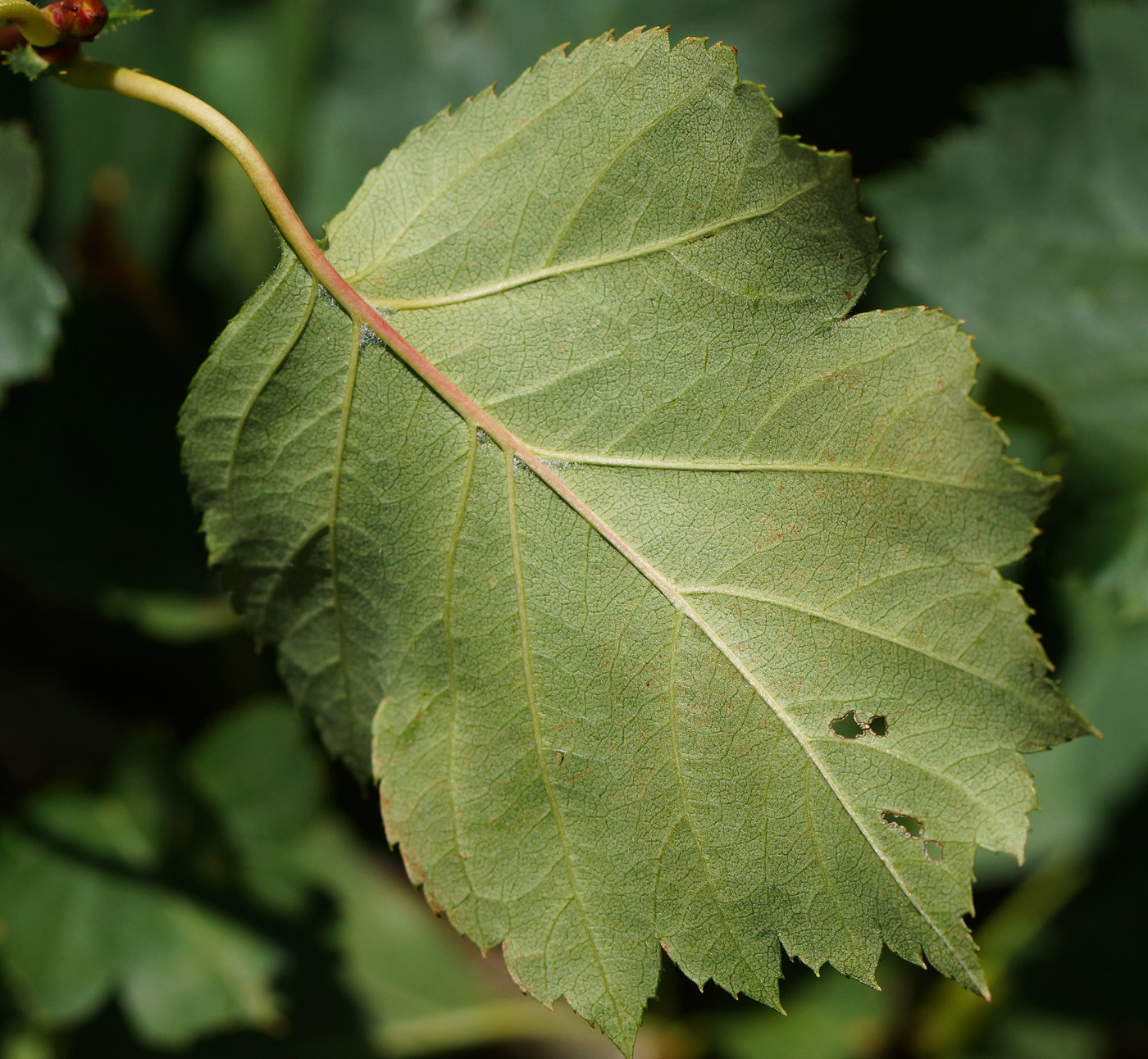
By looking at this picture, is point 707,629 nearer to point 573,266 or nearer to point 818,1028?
point 573,266

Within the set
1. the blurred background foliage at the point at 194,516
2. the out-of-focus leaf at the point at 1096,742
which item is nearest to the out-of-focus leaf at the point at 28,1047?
the blurred background foliage at the point at 194,516

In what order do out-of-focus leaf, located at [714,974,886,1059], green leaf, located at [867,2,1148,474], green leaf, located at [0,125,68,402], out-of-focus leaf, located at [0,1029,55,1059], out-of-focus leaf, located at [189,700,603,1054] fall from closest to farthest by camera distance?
green leaf, located at [0,125,68,402] → green leaf, located at [867,2,1148,474] → out-of-focus leaf, located at [189,700,603,1054] → out-of-focus leaf, located at [0,1029,55,1059] → out-of-focus leaf, located at [714,974,886,1059]

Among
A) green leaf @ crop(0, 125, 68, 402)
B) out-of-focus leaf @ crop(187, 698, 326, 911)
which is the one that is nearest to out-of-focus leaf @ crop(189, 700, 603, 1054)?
out-of-focus leaf @ crop(187, 698, 326, 911)

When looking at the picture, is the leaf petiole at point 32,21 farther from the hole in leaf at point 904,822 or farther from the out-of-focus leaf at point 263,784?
the out-of-focus leaf at point 263,784

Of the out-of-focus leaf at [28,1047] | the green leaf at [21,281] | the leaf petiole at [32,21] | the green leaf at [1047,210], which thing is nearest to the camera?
the leaf petiole at [32,21]

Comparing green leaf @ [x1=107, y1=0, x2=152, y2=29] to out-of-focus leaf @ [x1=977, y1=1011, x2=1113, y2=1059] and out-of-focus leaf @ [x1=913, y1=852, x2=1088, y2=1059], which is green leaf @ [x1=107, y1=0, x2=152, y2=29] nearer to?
out-of-focus leaf @ [x1=913, y1=852, x2=1088, y2=1059]

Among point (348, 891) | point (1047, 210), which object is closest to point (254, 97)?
point (1047, 210)
